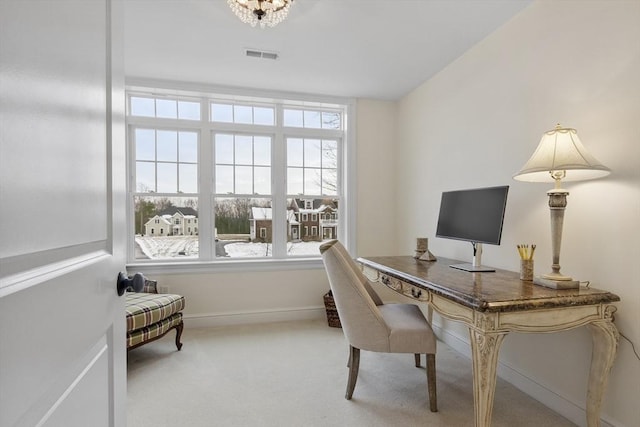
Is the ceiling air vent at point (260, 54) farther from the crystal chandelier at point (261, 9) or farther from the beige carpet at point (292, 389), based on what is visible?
the beige carpet at point (292, 389)

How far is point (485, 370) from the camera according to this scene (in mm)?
1535

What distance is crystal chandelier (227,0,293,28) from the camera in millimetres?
1991

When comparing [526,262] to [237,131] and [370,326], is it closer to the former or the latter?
[370,326]

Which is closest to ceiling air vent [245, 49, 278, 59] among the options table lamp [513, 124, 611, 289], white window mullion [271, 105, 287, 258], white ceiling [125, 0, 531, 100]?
white ceiling [125, 0, 531, 100]

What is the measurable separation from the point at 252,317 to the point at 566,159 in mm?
3057

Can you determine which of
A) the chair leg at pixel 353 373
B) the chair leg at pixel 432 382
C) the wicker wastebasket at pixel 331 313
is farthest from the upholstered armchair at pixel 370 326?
the wicker wastebasket at pixel 331 313

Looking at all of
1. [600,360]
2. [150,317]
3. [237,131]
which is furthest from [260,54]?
[600,360]

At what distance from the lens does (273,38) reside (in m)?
2.61

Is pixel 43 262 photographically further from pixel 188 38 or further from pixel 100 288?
pixel 188 38

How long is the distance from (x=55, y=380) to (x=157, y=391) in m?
1.95

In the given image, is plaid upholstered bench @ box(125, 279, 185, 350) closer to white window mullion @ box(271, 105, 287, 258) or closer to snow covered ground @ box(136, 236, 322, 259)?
snow covered ground @ box(136, 236, 322, 259)

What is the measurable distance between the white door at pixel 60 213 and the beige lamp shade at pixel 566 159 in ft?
6.10

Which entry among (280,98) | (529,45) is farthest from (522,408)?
(280,98)

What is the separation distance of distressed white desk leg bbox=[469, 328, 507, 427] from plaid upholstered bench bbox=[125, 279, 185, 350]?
220 cm
